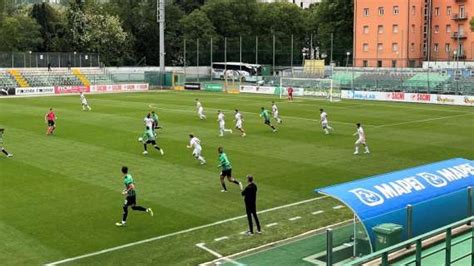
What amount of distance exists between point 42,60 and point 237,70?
29977 millimetres

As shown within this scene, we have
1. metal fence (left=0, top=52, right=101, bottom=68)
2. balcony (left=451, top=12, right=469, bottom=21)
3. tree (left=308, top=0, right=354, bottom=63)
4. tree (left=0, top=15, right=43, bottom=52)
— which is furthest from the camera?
tree (left=308, top=0, right=354, bottom=63)

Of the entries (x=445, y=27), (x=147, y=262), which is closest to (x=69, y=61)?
(x=445, y=27)

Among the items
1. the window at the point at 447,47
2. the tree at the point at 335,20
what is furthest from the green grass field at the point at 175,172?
the tree at the point at 335,20

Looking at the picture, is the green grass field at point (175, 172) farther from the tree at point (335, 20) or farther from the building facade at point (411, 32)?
the tree at point (335, 20)

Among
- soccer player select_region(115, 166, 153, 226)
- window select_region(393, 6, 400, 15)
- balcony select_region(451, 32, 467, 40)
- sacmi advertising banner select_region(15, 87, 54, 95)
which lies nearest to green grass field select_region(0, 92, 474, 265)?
soccer player select_region(115, 166, 153, 226)

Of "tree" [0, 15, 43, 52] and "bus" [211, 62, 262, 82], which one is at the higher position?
"tree" [0, 15, 43, 52]

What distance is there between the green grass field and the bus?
1588 inches

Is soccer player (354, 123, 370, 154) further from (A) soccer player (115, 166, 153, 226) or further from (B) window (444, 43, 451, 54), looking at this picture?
(B) window (444, 43, 451, 54)

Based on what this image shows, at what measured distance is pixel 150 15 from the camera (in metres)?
109

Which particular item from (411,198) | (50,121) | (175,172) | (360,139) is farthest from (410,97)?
(411,198)

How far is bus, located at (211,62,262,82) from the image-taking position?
88750 mm

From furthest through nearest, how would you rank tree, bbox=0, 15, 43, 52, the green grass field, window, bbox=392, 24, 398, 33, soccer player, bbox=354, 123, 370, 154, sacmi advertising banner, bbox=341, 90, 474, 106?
tree, bbox=0, 15, 43, 52, window, bbox=392, 24, 398, 33, sacmi advertising banner, bbox=341, 90, 474, 106, soccer player, bbox=354, 123, 370, 154, the green grass field

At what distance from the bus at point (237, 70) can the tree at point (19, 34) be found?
30.2m

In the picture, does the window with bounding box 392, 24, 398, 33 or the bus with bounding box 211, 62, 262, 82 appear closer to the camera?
the window with bounding box 392, 24, 398, 33
